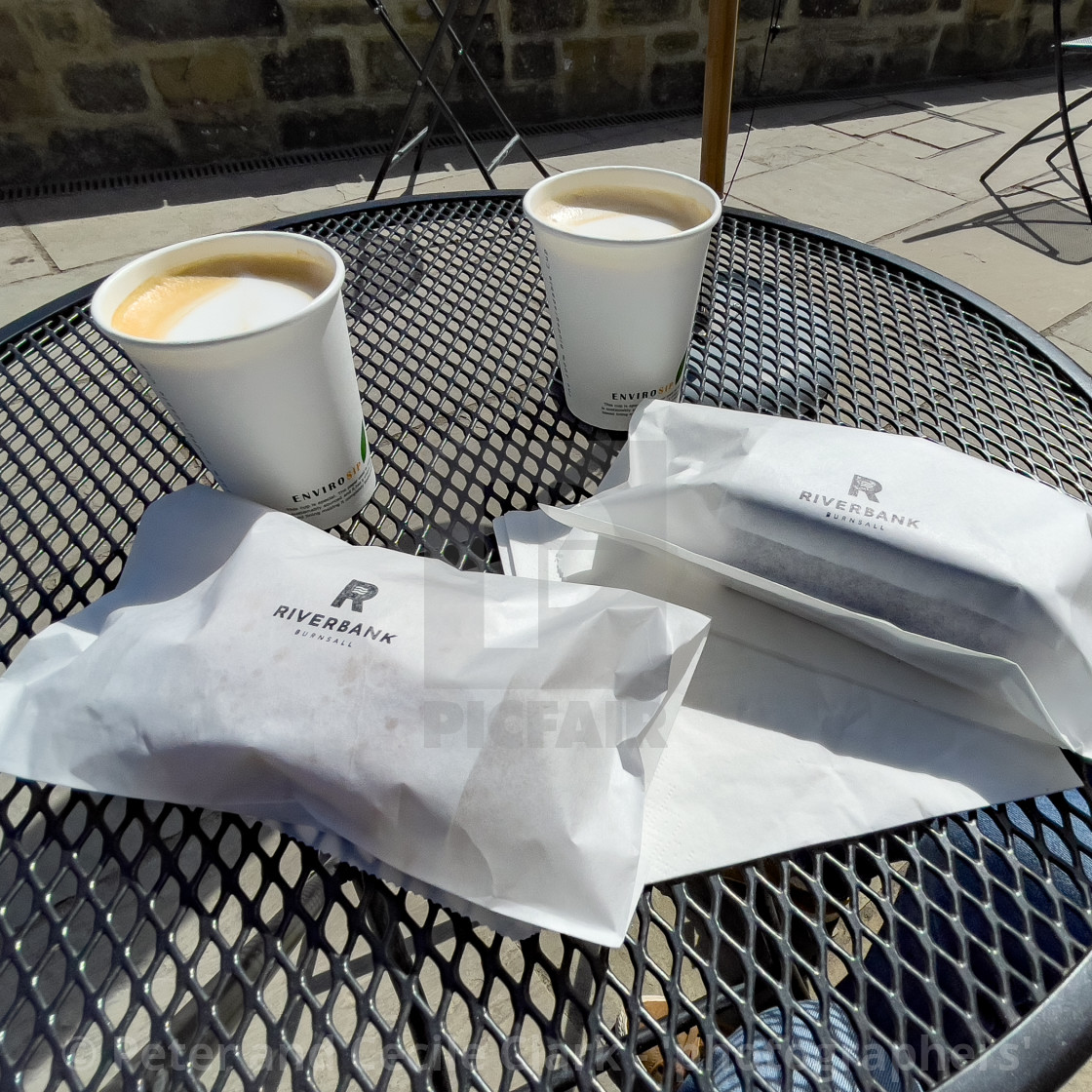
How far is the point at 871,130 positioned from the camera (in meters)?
3.63

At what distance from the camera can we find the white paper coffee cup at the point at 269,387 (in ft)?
1.86

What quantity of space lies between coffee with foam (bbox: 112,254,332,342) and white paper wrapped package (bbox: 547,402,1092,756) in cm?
28

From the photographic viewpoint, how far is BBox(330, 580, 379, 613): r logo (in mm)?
506

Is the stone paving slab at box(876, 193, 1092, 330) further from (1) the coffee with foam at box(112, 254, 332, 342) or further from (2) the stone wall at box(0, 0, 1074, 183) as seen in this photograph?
(1) the coffee with foam at box(112, 254, 332, 342)

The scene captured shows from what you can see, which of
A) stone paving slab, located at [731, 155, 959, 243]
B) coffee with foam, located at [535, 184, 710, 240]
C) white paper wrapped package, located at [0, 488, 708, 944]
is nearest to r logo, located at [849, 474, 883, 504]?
white paper wrapped package, located at [0, 488, 708, 944]

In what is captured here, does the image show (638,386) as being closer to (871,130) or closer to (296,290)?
(296,290)

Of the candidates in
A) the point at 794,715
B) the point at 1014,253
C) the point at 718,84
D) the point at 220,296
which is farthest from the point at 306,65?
the point at 794,715

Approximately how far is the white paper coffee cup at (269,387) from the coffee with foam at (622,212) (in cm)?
24

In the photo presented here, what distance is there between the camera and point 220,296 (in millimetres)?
644

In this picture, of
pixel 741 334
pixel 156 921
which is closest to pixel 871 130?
pixel 741 334

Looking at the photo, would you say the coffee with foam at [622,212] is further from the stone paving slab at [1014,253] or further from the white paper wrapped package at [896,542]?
the stone paving slab at [1014,253]

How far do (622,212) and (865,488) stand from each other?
38 cm

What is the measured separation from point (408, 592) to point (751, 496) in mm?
264

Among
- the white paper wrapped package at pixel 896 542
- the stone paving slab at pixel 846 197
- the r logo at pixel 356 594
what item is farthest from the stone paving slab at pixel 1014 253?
the r logo at pixel 356 594
